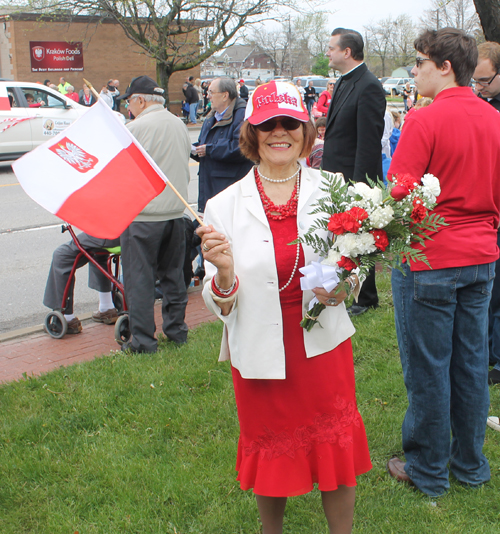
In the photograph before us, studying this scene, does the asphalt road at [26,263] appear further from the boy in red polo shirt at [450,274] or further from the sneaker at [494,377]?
the boy in red polo shirt at [450,274]

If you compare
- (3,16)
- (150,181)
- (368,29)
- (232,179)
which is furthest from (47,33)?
(368,29)

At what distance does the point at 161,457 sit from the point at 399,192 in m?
2.22

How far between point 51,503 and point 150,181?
1806mm

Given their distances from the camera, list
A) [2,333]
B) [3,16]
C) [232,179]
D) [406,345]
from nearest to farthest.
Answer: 1. [406,345]
2. [2,333]
3. [232,179]
4. [3,16]

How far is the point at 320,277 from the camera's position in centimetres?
231

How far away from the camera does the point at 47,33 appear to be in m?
35.7

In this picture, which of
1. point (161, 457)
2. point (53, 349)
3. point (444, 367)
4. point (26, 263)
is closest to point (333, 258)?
point (444, 367)

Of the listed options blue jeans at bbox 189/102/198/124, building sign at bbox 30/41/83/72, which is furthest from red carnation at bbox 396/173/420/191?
building sign at bbox 30/41/83/72

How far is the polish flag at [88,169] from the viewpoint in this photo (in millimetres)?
2793

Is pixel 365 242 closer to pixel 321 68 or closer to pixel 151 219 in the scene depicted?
pixel 151 219

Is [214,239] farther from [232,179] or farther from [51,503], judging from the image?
[232,179]

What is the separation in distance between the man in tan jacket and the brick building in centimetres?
3096

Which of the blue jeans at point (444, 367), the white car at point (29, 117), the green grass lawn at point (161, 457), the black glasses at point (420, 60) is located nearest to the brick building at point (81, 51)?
the white car at point (29, 117)

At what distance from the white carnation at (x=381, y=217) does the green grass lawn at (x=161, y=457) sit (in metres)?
1.61
